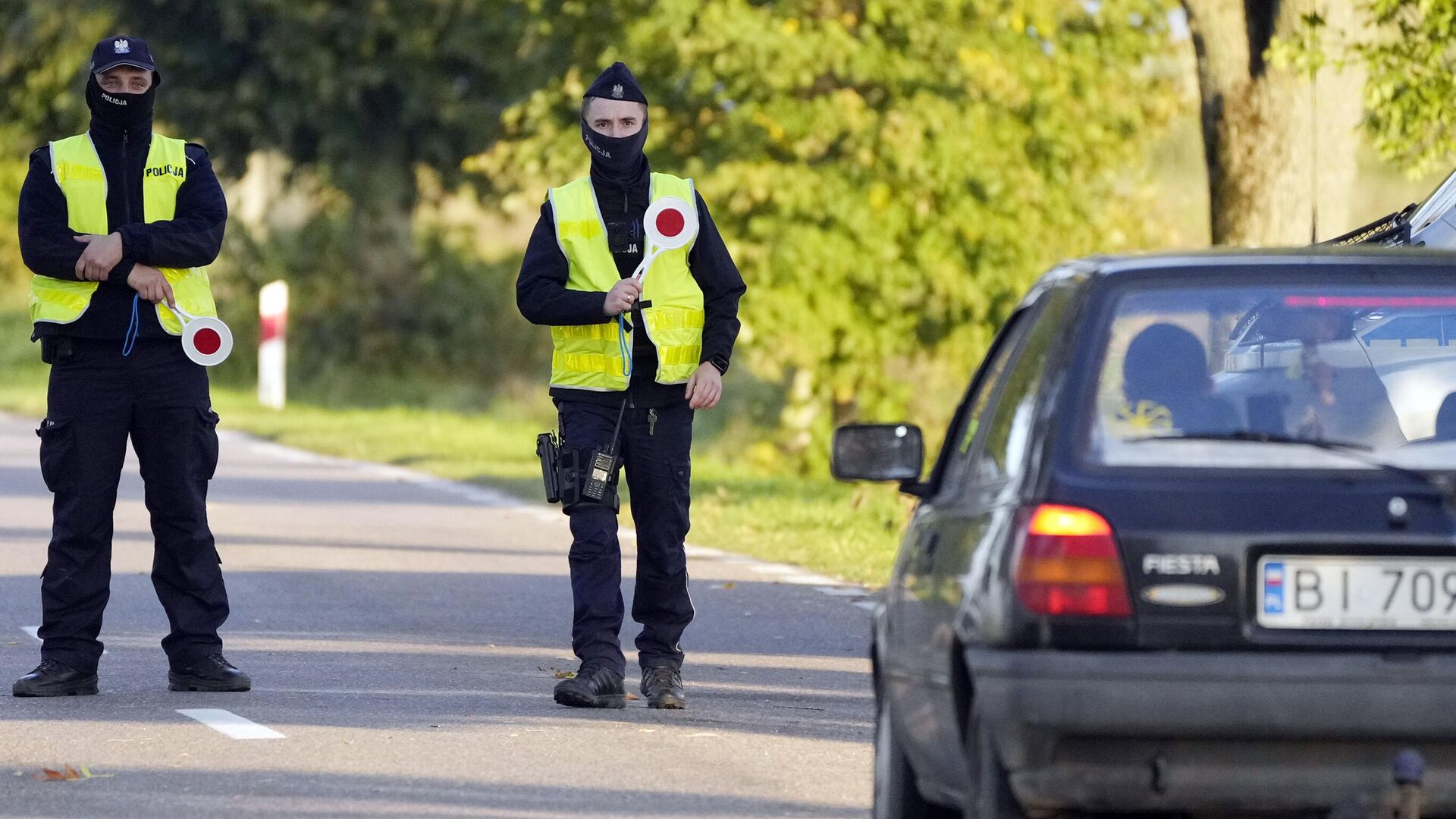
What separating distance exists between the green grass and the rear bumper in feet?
26.9

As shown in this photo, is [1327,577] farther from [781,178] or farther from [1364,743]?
[781,178]

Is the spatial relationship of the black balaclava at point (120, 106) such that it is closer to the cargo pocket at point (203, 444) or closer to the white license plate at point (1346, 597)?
the cargo pocket at point (203, 444)

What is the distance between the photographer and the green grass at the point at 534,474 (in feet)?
48.2

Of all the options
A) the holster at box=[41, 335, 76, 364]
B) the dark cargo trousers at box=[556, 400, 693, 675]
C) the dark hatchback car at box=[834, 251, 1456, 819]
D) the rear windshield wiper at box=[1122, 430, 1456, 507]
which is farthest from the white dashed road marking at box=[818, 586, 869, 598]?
the rear windshield wiper at box=[1122, 430, 1456, 507]

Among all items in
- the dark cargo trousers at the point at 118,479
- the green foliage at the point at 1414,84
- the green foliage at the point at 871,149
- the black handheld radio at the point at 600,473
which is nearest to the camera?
the black handheld radio at the point at 600,473

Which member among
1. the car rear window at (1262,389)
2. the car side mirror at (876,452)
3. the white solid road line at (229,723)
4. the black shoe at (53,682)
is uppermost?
the car rear window at (1262,389)

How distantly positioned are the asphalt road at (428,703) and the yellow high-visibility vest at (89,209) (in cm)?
115

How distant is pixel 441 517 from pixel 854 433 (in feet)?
34.3

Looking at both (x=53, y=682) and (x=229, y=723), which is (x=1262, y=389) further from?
(x=53, y=682)

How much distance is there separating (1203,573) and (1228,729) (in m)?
0.26

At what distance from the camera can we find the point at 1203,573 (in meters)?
4.68

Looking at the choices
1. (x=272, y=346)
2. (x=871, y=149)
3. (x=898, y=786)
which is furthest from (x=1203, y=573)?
(x=272, y=346)

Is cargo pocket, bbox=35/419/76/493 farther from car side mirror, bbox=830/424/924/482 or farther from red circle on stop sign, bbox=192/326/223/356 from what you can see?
car side mirror, bbox=830/424/924/482

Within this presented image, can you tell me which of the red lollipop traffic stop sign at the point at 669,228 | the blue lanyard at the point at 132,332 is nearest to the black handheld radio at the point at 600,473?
the red lollipop traffic stop sign at the point at 669,228
